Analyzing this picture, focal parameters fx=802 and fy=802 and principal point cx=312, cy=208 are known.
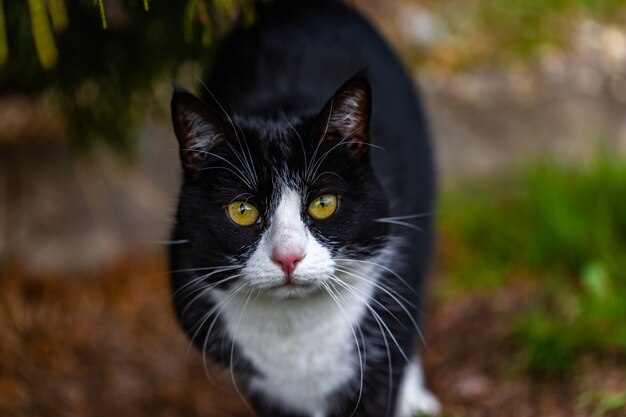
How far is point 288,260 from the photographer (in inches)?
57.4

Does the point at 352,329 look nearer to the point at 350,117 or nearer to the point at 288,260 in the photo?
the point at 288,260

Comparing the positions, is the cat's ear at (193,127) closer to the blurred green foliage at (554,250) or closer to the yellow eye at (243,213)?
the yellow eye at (243,213)

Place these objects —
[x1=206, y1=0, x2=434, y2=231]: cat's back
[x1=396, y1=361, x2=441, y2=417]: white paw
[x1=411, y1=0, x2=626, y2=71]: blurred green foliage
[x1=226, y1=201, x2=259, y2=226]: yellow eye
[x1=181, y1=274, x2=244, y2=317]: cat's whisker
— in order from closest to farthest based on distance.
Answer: [x1=226, y1=201, x2=259, y2=226]: yellow eye, [x1=181, y1=274, x2=244, y2=317]: cat's whisker, [x1=206, y1=0, x2=434, y2=231]: cat's back, [x1=396, y1=361, x2=441, y2=417]: white paw, [x1=411, y1=0, x2=626, y2=71]: blurred green foliage

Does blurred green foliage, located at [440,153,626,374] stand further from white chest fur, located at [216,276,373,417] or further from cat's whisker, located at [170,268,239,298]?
cat's whisker, located at [170,268,239,298]

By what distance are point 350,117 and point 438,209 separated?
4.14ft

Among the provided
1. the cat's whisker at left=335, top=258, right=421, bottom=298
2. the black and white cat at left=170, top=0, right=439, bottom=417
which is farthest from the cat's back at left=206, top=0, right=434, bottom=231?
the cat's whisker at left=335, top=258, right=421, bottom=298

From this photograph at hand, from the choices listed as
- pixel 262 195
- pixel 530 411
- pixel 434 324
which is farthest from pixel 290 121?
pixel 434 324

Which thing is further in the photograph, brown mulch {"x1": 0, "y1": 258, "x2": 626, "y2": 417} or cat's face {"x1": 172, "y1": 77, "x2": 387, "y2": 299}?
brown mulch {"x1": 0, "y1": 258, "x2": 626, "y2": 417}

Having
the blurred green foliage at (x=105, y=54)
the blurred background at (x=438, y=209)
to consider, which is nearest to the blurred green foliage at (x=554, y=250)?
the blurred background at (x=438, y=209)

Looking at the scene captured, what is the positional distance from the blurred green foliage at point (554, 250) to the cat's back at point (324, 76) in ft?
1.54

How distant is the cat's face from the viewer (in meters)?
1.51

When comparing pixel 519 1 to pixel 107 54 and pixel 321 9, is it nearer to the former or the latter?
pixel 321 9

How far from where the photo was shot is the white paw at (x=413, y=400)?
2.02m

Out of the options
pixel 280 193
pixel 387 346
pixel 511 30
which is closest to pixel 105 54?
pixel 280 193
